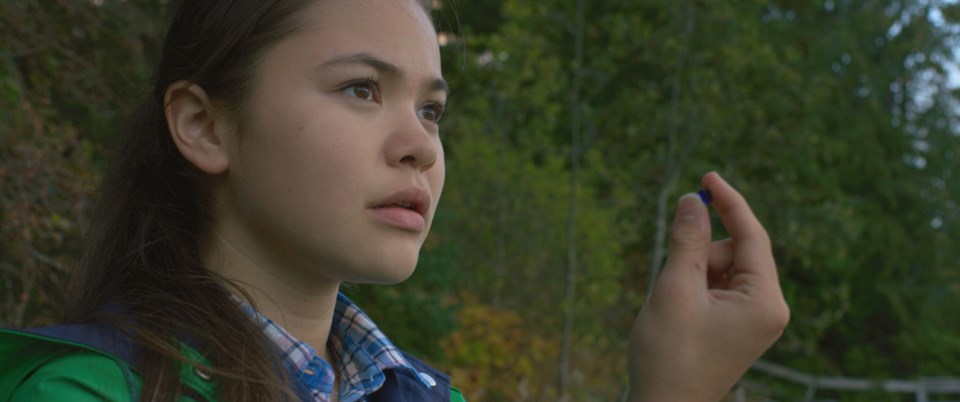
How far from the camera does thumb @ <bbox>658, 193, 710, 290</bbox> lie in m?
1.51

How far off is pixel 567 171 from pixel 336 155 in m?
7.61

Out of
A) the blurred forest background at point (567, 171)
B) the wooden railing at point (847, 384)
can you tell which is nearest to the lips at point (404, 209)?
the blurred forest background at point (567, 171)

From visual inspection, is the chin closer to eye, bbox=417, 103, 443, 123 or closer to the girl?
the girl

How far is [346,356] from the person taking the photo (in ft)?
5.48

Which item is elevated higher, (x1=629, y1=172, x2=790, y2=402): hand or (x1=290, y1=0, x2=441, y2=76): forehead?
(x1=290, y1=0, x2=441, y2=76): forehead

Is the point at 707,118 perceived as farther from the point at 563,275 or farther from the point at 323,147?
the point at 323,147

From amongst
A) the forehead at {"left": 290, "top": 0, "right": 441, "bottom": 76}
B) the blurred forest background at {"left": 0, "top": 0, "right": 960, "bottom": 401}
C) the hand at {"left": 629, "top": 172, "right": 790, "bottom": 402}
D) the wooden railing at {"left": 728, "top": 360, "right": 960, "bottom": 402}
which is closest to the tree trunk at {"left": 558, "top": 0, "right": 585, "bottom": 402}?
the blurred forest background at {"left": 0, "top": 0, "right": 960, "bottom": 401}

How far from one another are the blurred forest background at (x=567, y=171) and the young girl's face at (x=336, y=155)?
5.99ft

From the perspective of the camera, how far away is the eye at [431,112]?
5.26ft

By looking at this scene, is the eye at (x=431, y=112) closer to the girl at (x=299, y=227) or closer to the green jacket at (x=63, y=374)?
the girl at (x=299, y=227)

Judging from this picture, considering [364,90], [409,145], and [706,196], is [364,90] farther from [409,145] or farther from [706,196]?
[706,196]

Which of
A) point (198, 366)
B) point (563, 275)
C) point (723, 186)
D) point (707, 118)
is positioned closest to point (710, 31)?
point (707, 118)

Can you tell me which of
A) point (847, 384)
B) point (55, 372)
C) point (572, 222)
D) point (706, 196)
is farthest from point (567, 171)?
point (55, 372)

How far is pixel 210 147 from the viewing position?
4.97 feet
